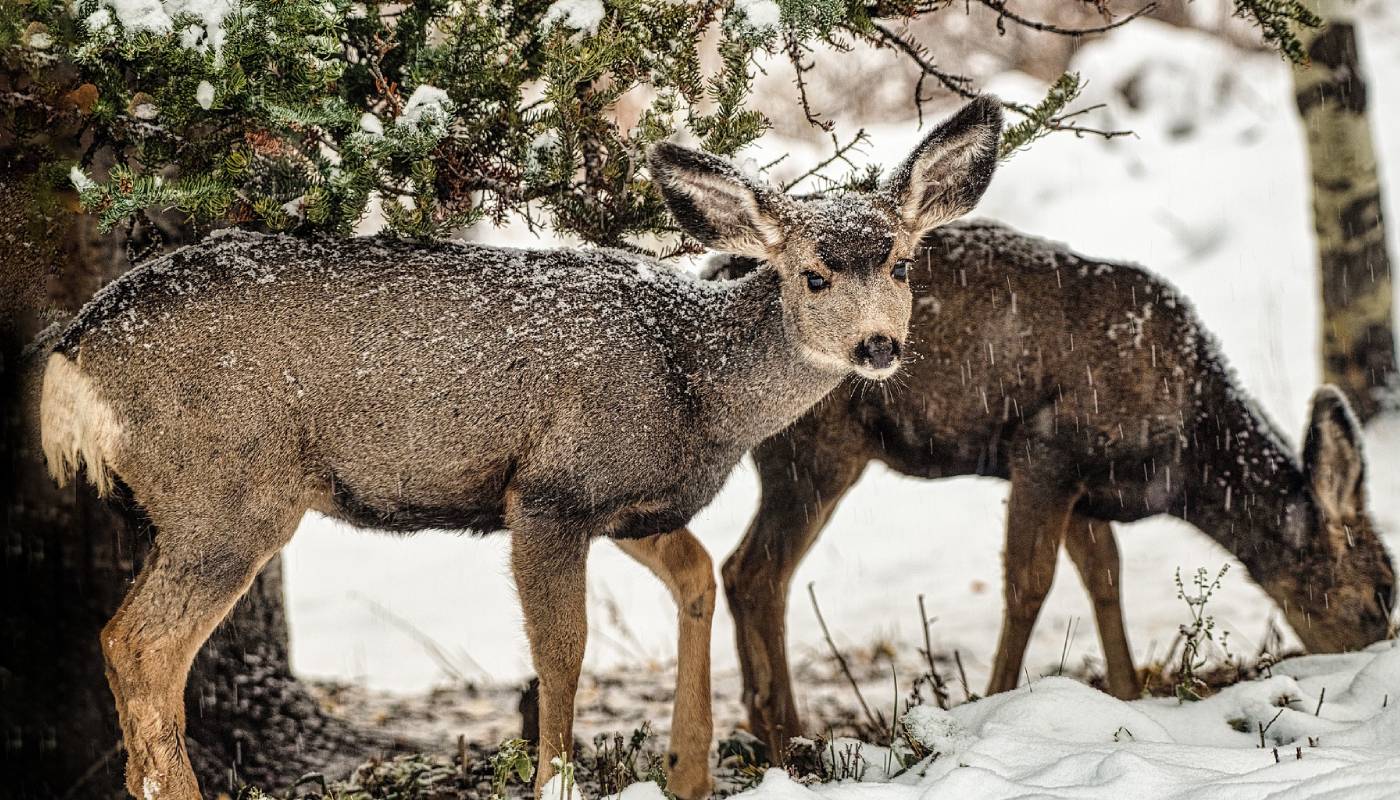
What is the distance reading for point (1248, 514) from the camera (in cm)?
686

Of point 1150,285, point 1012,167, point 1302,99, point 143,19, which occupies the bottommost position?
point 1150,285

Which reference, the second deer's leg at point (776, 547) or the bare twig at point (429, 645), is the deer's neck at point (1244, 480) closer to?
the second deer's leg at point (776, 547)

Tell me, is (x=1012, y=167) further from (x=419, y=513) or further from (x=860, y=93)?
(x=419, y=513)

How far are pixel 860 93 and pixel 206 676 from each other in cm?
1177

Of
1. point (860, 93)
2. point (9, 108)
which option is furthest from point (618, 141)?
point (860, 93)

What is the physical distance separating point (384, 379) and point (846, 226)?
1.73m

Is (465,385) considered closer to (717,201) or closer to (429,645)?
(717,201)

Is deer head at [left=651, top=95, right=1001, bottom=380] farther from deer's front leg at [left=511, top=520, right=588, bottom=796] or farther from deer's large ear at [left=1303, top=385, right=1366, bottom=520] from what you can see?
deer's large ear at [left=1303, top=385, right=1366, bottom=520]

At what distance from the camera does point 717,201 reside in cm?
506

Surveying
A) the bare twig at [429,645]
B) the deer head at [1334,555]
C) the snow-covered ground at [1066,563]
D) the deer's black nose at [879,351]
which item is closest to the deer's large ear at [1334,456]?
the deer head at [1334,555]

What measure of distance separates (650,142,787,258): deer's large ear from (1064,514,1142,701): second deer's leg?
9.27 feet

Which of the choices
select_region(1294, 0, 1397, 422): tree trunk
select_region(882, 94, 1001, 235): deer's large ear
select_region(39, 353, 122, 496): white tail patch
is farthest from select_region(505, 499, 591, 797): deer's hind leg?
select_region(1294, 0, 1397, 422): tree trunk

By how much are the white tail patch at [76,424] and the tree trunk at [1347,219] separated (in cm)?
881

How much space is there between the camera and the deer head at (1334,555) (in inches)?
265
